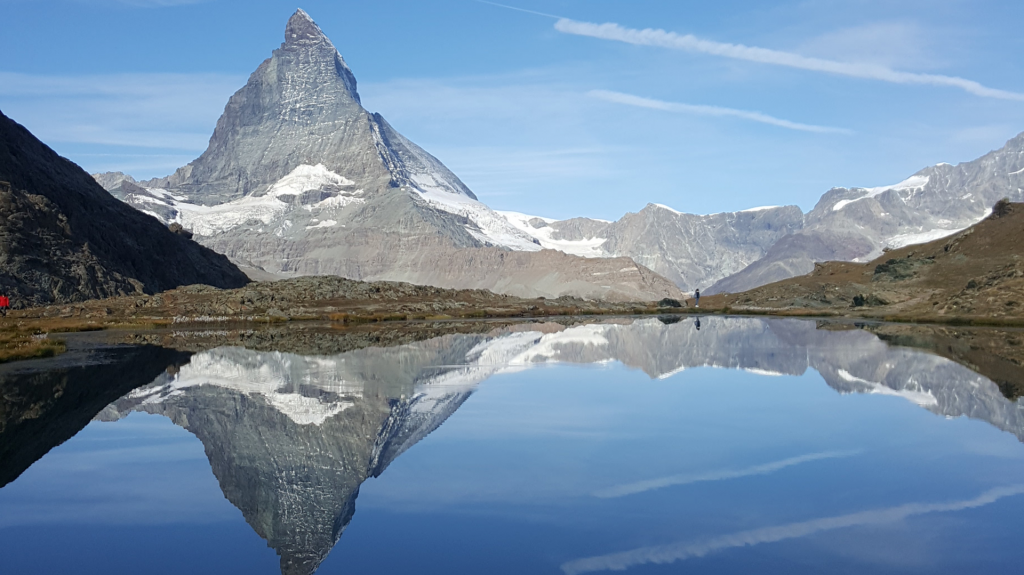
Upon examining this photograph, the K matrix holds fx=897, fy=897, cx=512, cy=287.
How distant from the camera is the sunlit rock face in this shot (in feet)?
46.2

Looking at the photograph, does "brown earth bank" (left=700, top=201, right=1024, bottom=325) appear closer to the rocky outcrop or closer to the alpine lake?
the alpine lake

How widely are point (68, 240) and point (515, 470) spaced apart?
136350 mm

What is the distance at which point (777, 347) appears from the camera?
1796 inches

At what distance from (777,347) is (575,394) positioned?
22.0 meters

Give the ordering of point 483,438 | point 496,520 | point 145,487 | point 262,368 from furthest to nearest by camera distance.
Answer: point 262,368, point 483,438, point 145,487, point 496,520

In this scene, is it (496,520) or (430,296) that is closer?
(496,520)

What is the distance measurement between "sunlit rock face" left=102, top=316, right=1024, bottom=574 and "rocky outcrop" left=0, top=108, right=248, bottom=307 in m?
88.2

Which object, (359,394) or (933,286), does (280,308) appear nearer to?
(933,286)

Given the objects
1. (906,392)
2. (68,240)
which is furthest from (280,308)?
(906,392)

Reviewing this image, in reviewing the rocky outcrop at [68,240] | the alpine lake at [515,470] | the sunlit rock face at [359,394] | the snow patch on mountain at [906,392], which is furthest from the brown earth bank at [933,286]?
the rocky outcrop at [68,240]

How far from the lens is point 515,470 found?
15.8 meters

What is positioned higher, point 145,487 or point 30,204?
point 30,204

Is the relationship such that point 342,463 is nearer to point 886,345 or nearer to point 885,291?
point 886,345

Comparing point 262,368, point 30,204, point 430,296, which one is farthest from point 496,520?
point 30,204
